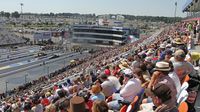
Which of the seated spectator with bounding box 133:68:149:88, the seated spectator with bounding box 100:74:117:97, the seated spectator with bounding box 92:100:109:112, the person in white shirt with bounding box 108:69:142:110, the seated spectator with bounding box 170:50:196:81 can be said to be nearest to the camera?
the seated spectator with bounding box 92:100:109:112

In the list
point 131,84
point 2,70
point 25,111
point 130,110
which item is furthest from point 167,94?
point 2,70

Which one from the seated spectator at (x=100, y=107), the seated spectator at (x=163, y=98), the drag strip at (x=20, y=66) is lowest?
the drag strip at (x=20, y=66)

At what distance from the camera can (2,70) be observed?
4928 centimetres

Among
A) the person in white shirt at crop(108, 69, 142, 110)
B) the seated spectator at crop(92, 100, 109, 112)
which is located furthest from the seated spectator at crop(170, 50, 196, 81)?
the seated spectator at crop(92, 100, 109, 112)

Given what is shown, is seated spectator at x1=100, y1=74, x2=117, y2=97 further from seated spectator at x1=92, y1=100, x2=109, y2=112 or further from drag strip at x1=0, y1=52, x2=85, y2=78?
drag strip at x1=0, y1=52, x2=85, y2=78

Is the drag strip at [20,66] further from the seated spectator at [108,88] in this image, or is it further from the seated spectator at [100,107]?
the seated spectator at [100,107]

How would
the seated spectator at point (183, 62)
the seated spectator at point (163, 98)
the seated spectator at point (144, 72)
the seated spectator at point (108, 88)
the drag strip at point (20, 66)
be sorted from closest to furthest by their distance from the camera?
Answer: 1. the seated spectator at point (163, 98)
2. the seated spectator at point (183, 62)
3. the seated spectator at point (144, 72)
4. the seated spectator at point (108, 88)
5. the drag strip at point (20, 66)

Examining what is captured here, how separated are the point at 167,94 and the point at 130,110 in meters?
1.84

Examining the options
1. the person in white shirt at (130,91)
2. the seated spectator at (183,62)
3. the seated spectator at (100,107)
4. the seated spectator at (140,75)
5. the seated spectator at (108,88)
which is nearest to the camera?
the seated spectator at (100,107)

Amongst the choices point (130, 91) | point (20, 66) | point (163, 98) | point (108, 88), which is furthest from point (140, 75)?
point (20, 66)

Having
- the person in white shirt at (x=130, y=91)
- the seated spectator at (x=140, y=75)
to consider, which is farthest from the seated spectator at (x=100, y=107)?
the seated spectator at (x=140, y=75)

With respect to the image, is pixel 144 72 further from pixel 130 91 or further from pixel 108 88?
pixel 108 88

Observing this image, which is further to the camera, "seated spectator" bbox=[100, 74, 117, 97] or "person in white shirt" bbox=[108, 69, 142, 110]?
"seated spectator" bbox=[100, 74, 117, 97]

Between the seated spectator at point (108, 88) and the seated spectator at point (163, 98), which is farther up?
the seated spectator at point (163, 98)
